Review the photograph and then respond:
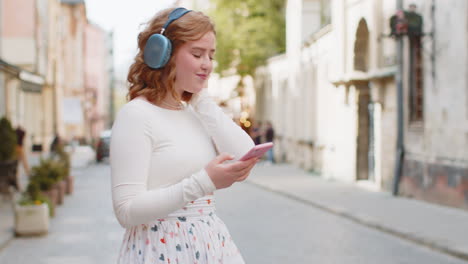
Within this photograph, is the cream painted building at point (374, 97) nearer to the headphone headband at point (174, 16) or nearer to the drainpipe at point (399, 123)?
the drainpipe at point (399, 123)

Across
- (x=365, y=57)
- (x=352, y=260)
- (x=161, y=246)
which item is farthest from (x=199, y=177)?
(x=365, y=57)

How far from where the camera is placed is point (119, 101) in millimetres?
164125

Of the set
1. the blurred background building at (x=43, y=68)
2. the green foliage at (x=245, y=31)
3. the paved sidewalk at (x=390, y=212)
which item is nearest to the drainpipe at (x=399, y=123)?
the paved sidewalk at (x=390, y=212)

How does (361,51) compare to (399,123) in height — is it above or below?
above

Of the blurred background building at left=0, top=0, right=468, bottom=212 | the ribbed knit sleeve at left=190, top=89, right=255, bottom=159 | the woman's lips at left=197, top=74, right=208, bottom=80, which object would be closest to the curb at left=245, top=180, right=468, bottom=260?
the blurred background building at left=0, top=0, right=468, bottom=212

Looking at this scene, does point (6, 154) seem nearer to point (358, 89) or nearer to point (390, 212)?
point (390, 212)

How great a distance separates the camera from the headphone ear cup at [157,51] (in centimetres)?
251

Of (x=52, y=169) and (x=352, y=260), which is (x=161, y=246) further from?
(x=52, y=169)

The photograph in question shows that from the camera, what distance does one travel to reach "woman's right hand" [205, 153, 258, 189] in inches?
93.4

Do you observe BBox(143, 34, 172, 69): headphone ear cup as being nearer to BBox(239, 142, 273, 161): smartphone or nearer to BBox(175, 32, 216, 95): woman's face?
BBox(175, 32, 216, 95): woman's face

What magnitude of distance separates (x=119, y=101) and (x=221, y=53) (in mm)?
130367

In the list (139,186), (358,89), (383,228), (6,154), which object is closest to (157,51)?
(139,186)

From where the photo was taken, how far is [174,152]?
2547 mm

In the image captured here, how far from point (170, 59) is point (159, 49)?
0.09 m
